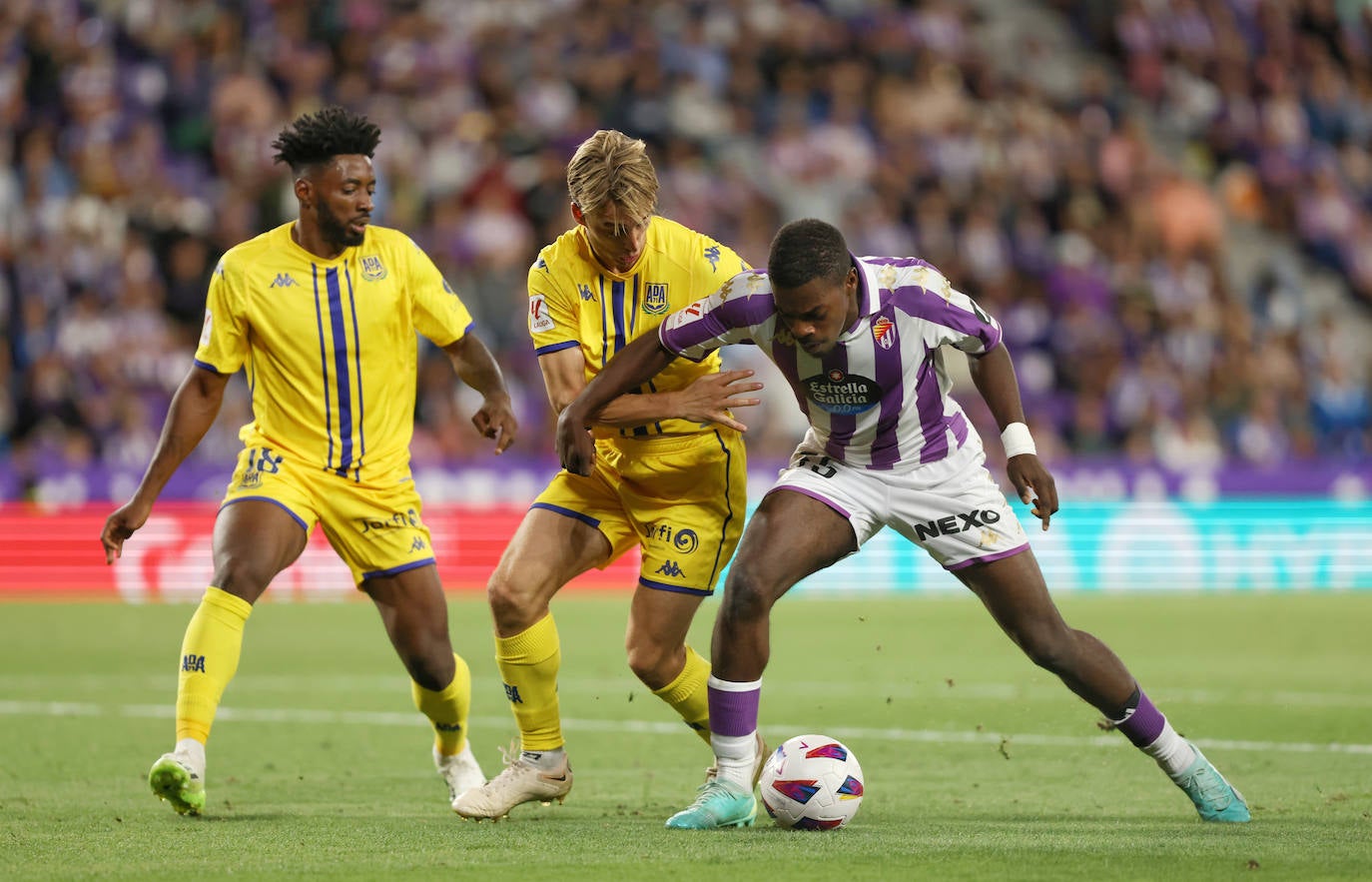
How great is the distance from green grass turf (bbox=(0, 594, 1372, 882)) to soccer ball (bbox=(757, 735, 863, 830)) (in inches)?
3.9

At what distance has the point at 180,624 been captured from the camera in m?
14.6

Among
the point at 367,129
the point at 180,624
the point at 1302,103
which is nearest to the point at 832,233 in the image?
the point at 367,129

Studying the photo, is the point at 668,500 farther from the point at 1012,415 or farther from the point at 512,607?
the point at 1012,415

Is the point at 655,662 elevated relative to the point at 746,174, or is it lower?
lower

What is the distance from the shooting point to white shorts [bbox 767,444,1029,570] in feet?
20.0

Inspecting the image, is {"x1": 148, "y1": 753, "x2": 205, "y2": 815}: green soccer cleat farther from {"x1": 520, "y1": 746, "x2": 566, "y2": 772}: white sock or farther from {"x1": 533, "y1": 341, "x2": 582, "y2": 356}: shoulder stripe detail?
{"x1": 533, "y1": 341, "x2": 582, "y2": 356}: shoulder stripe detail

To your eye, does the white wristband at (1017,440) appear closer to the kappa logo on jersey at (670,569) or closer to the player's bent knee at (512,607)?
the kappa logo on jersey at (670,569)

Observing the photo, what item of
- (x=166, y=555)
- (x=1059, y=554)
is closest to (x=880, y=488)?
(x=1059, y=554)

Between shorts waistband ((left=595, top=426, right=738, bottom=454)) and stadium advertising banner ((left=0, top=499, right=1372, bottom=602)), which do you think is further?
stadium advertising banner ((left=0, top=499, right=1372, bottom=602))

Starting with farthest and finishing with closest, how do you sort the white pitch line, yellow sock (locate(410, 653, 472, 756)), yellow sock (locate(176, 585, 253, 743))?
the white pitch line < yellow sock (locate(410, 653, 472, 756)) < yellow sock (locate(176, 585, 253, 743))

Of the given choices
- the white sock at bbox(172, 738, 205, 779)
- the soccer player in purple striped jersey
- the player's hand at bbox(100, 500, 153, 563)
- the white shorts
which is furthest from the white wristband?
the player's hand at bbox(100, 500, 153, 563)

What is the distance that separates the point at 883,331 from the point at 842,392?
0.84 feet

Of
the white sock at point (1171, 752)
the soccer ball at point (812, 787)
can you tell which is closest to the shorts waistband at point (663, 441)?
the soccer ball at point (812, 787)

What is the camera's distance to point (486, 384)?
22.8ft
